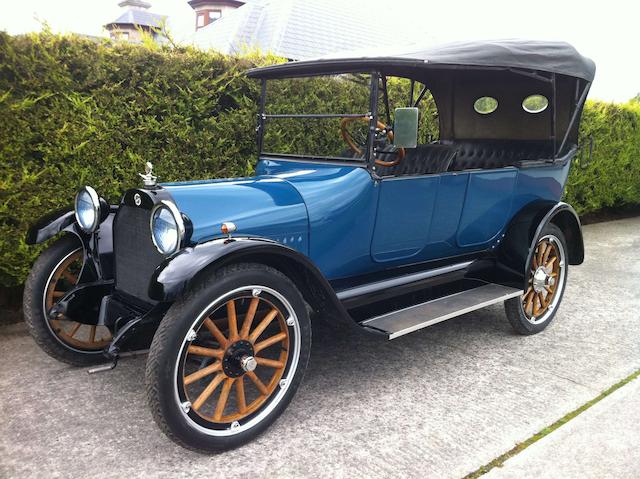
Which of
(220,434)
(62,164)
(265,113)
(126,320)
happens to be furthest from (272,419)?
(62,164)

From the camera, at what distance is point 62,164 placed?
3.65 meters

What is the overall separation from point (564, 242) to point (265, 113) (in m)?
2.35

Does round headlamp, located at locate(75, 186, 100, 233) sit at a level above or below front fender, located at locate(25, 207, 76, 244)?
above

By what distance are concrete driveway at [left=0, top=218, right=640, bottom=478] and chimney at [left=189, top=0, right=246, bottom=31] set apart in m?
43.4

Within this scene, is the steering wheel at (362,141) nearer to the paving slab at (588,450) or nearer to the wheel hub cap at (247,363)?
the wheel hub cap at (247,363)

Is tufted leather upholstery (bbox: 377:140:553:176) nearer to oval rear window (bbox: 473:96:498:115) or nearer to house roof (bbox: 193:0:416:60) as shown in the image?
oval rear window (bbox: 473:96:498:115)

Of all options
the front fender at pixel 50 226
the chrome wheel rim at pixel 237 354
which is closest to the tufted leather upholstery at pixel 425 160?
the chrome wheel rim at pixel 237 354

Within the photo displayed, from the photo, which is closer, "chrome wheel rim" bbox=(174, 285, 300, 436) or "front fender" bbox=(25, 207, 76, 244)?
"chrome wheel rim" bbox=(174, 285, 300, 436)

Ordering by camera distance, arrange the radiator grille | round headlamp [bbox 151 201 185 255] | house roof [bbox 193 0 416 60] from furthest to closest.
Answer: house roof [bbox 193 0 416 60]
the radiator grille
round headlamp [bbox 151 201 185 255]

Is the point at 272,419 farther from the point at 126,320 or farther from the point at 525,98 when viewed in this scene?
the point at 525,98

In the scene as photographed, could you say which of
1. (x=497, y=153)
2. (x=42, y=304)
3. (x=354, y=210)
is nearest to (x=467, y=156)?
(x=497, y=153)

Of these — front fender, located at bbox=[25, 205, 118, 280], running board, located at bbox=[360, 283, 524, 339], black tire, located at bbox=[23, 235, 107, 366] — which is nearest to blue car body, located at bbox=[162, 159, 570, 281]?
running board, located at bbox=[360, 283, 524, 339]

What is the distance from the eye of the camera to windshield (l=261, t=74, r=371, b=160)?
3.04m

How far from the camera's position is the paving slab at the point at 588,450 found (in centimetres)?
216
